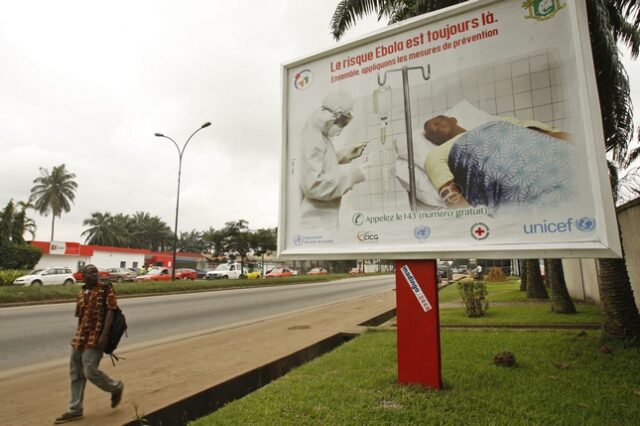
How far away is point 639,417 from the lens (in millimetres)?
3301

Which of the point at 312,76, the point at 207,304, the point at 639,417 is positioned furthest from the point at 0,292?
the point at 639,417

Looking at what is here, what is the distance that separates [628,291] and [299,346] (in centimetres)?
495

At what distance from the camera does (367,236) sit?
14.3 ft

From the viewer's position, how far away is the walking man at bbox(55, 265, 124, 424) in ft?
12.8

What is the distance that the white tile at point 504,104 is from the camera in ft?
12.5

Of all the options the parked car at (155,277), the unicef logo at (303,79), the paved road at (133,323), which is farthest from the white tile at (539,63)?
the parked car at (155,277)

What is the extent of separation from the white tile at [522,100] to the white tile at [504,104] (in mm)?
36

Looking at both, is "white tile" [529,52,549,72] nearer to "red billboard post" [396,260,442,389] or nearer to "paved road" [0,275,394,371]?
"red billboard post" [396,260,442,389]

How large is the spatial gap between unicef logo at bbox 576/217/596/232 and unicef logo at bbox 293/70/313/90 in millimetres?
3256

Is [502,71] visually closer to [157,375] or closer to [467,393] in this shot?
[467,393]

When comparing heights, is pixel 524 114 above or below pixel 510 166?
above

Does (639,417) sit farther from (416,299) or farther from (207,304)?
(207,304)

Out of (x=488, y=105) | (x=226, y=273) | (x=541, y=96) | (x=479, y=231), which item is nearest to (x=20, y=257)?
(x=226, y=273)

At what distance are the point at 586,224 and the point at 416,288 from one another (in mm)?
1546
